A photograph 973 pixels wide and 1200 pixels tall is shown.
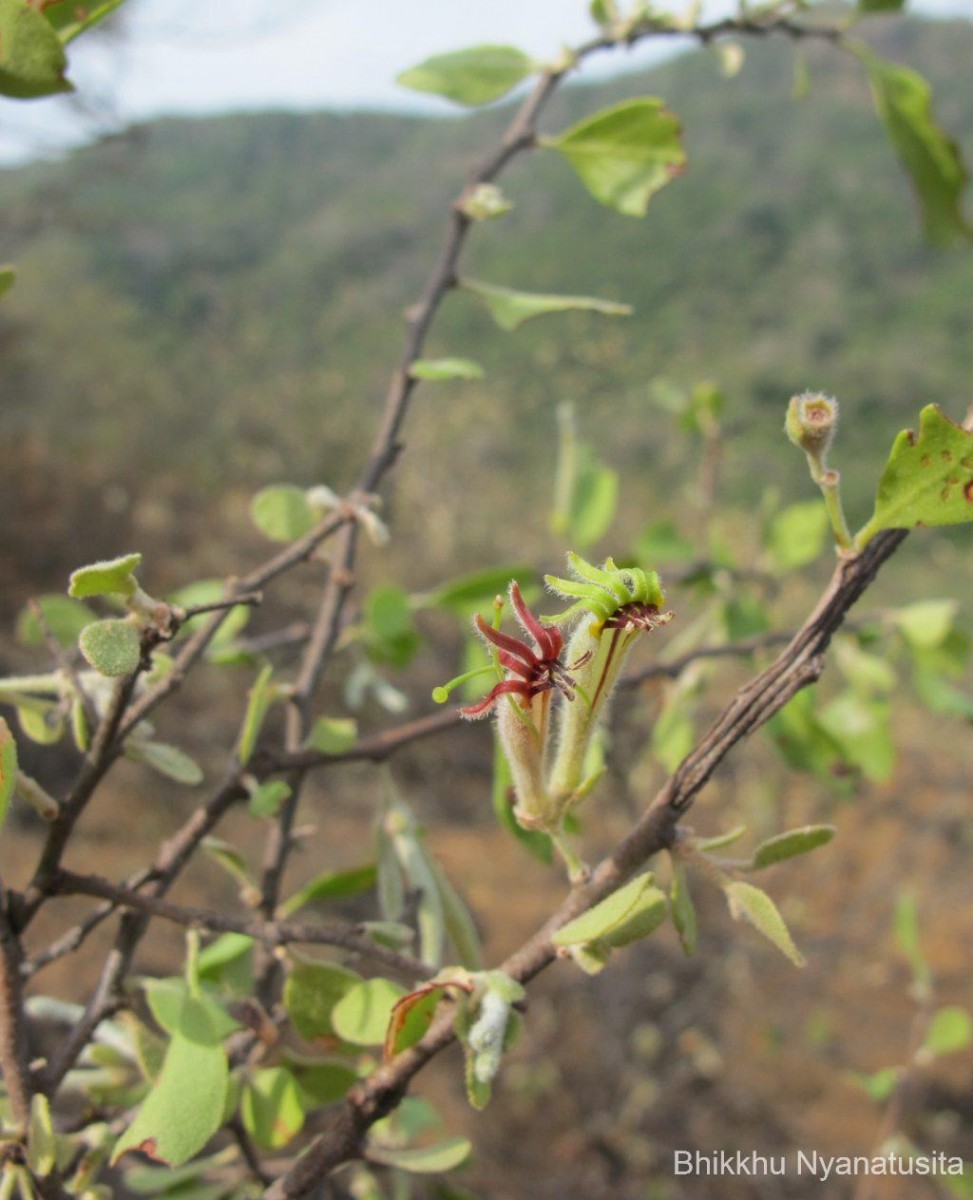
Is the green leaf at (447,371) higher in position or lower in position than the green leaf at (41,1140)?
higher

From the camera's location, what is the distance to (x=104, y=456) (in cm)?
561

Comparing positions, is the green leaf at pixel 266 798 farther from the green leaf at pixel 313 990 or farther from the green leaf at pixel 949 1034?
the green leaf at pixel 949 1034

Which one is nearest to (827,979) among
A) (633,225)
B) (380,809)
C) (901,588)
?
(380,809)

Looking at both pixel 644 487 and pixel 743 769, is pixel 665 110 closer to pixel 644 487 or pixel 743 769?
pixel 743 769

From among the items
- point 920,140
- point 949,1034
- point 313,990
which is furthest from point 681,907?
point 949,1034

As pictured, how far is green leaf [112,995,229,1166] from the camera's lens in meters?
0.32

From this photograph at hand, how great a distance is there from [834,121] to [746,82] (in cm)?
262

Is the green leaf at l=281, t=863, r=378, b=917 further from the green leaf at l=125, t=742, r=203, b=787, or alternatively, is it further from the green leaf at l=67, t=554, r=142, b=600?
the green leaf at l=67, t=554, r=142, b=600

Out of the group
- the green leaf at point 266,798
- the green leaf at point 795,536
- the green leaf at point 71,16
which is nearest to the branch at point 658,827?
the green leaf at point 266,798

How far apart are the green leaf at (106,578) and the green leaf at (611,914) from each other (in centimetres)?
17

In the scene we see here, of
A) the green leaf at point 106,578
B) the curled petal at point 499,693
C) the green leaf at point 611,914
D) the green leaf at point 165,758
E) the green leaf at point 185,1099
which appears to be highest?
the green leaf at point 106,578

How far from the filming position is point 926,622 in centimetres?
68

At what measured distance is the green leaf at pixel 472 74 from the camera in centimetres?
57

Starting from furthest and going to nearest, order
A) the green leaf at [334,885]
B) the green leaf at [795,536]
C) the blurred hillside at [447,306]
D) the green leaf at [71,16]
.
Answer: the blurred hillside at [447,306]
the green leaf at [795,536]
the green leaf at [334,885]
the green leaf at [71,16]
